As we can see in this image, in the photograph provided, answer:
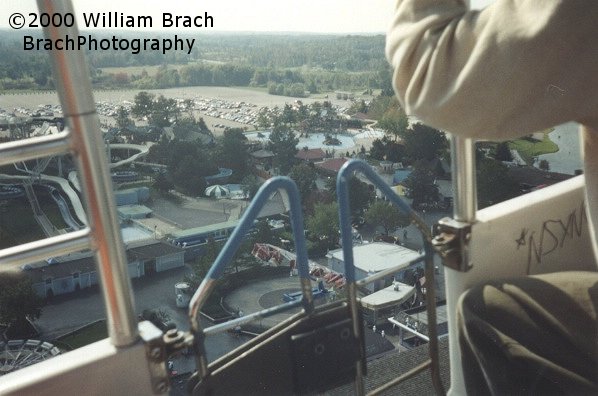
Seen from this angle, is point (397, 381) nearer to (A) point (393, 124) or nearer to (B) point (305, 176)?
(B) point (305, 176)

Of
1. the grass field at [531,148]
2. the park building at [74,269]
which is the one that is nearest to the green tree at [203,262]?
the park building at [74,269]

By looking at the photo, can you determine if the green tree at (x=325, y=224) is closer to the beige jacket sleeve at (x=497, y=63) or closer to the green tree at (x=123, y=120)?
the green tree at (x=123, y=120)

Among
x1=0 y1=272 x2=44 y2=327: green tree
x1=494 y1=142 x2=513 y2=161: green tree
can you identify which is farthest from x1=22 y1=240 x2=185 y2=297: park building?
x1=494 y1=142 x2=513 y2=161: green tree

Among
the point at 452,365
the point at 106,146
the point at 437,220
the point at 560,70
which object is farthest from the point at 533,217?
the point at 106,146

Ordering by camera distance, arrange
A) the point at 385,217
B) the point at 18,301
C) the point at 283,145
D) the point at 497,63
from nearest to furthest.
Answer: the point at 497,63 < the point at 18,301 < the point at 385,217 < the point at 283,145

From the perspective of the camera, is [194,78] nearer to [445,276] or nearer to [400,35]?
[445,276]

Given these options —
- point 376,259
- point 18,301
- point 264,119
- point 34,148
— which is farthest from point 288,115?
point 34,148
